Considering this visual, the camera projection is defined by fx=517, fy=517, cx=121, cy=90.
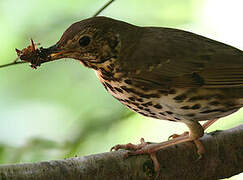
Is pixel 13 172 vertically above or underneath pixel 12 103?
underneath

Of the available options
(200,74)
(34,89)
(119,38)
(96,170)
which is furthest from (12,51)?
(96,170)

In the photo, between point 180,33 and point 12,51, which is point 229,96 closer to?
point 180,33

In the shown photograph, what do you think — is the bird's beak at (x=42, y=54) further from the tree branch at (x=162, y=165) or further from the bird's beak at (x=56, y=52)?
the tree branch at (x=162, y=165)

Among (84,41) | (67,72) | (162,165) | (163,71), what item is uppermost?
(67,72)

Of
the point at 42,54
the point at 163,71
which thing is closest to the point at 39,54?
the point at 42,54

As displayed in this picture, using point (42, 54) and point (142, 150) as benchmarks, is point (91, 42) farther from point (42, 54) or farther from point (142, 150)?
point (142, 150)

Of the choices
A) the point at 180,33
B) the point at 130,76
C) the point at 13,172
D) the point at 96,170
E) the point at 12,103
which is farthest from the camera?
the point at 12,103
